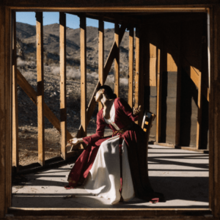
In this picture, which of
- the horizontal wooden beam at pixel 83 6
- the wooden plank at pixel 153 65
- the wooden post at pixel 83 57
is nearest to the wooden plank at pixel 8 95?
the horizontal wooden beam at pixel 83 6

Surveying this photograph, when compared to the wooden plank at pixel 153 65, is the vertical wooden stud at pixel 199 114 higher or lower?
lower

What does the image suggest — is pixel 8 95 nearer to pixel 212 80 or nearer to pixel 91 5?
pixel 91 5

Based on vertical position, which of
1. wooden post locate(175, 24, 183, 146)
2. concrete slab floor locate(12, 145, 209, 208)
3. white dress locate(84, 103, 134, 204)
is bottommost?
concrete slab floor locate(12, 145, 209, 208)

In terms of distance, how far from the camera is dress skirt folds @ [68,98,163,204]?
389 cm

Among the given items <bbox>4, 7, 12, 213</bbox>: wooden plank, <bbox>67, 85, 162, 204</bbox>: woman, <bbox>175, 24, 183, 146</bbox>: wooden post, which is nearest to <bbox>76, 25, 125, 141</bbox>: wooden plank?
<bbox>175, 24, 183, 146</bbox>: wooden post

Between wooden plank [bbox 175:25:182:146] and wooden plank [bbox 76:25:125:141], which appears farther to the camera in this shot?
wooden plank [bbox 175:25:182:146]

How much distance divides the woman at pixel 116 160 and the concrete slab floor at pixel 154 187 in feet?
0.49

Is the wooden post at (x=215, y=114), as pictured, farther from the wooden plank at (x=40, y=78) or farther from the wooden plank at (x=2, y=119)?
the wooden plank at (x=40, y=78)

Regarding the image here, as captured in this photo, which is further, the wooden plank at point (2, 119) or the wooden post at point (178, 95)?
the wooden post at point (178, 95)

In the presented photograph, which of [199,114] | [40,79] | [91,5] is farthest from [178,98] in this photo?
[91,5]

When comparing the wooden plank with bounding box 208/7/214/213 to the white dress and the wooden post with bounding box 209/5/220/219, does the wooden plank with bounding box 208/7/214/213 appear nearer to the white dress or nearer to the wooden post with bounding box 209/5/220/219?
the wooden post with bounding box 209/5/220/219

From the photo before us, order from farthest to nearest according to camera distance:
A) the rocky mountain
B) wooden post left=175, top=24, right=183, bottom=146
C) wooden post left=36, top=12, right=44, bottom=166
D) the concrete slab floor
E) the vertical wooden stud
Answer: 1. the rocky mountain
2. wooden post left=175, top=24, right=183, bottom=146
3. the vertical wooden stud
4. wooden post left=36, top=12, right=44, bottom=166
5. the concrete slab floor

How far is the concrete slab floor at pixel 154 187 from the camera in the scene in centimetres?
382

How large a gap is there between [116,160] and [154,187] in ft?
3.35
